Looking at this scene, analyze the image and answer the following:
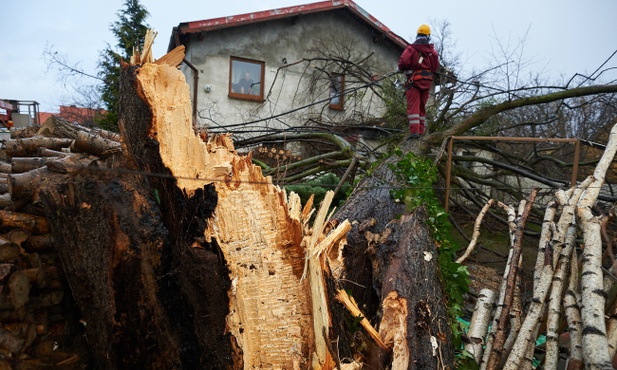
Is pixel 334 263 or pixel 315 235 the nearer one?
pixel 315 235

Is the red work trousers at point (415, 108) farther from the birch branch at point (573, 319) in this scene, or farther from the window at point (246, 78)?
the window at point (246, 78)

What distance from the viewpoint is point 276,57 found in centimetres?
1180

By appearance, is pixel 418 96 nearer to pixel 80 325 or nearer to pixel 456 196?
pixel 456 196

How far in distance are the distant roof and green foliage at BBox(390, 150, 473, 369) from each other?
819cm

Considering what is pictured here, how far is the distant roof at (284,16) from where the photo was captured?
34.0 ft

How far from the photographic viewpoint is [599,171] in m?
3.66

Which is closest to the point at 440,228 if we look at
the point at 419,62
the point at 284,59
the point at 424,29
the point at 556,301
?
the point at 556,301

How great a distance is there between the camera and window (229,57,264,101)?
11328mm

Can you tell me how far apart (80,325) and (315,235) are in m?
2.09

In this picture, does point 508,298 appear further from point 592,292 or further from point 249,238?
point 249,238

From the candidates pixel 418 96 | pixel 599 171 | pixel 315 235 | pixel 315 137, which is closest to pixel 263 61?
pixel 315 137

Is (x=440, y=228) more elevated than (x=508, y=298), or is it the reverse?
(x=440, y=228)

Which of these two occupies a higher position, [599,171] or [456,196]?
[599,171]

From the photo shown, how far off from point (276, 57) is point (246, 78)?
3.72 feet
